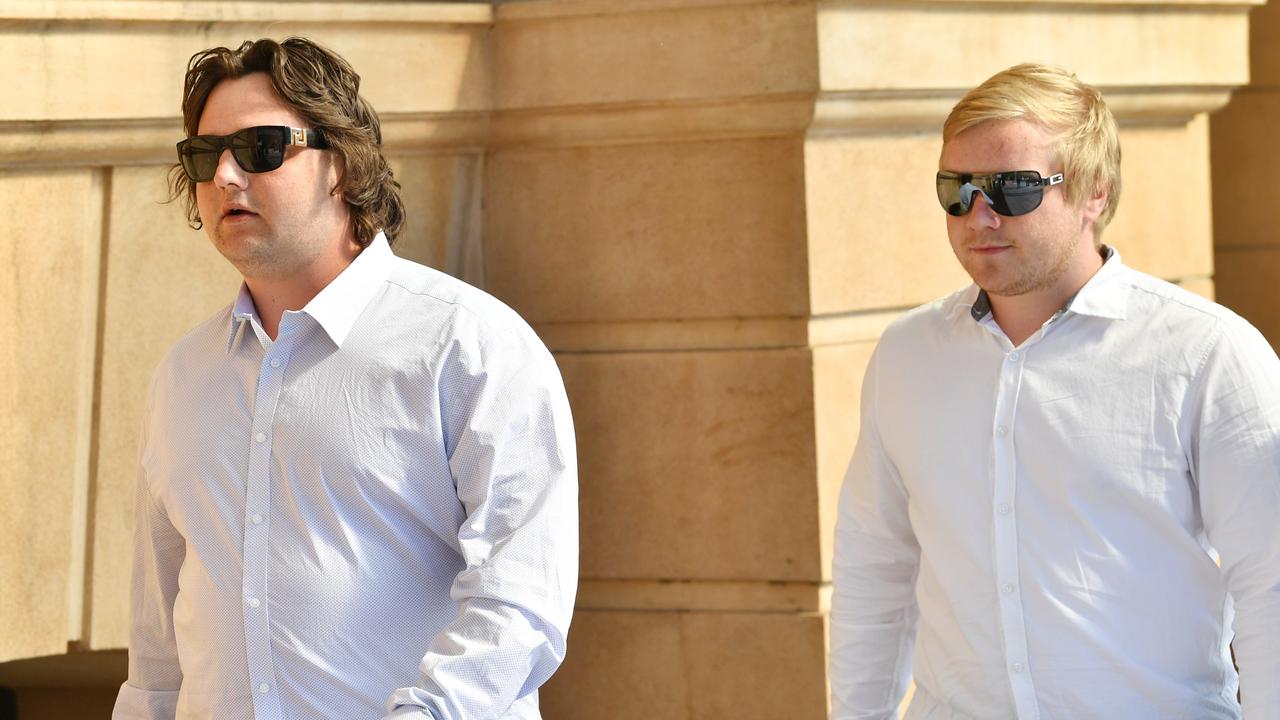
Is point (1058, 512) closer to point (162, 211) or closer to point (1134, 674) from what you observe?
point (1134, 674)

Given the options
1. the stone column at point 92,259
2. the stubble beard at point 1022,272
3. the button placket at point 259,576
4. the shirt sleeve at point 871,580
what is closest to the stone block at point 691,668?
the shirt sleeve at point 871,580

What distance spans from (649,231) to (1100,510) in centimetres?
164

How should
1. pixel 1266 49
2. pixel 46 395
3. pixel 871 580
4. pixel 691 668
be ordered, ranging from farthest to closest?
pixel 1266 49 < pixel 691 668 < pixel 46 395 < pixel 871 580

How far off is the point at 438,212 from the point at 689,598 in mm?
1143

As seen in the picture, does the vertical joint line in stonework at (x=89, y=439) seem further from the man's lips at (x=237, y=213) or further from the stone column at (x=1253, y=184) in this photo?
the stone column at (x=1253, y=184)

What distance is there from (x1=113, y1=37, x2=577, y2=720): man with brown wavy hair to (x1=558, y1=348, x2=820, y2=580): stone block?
1.28 meters

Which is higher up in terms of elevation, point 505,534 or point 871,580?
point 505,534

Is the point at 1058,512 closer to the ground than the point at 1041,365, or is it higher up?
closer to the ground

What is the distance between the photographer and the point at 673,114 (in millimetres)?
3961

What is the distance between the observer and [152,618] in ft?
9.67

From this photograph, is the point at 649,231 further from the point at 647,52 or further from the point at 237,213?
the point at 237,213

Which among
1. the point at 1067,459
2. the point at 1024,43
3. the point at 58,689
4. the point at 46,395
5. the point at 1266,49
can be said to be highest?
the point at 1266,49

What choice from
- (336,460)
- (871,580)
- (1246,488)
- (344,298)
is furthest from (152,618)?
(1246,488)

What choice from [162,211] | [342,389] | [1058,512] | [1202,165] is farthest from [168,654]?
[1202,165]
